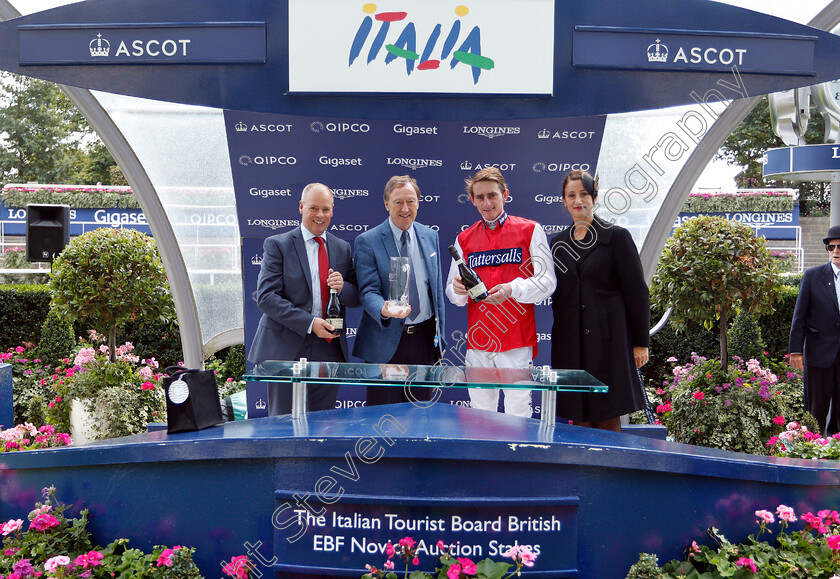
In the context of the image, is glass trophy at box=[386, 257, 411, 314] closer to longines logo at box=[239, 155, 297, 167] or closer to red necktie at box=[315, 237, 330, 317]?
red necktie at box=[315, 237, 330, 317]

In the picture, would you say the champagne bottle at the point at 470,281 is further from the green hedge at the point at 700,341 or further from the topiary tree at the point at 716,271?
the green hedge at the point at 700,341

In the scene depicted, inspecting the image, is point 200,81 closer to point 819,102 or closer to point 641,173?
point 641,173

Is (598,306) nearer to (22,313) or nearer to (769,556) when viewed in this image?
(769,556)

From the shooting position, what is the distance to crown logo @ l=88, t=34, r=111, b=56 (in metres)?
4.26

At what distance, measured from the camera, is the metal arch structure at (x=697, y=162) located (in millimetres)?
4648

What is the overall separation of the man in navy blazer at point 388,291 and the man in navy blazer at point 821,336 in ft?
10.4

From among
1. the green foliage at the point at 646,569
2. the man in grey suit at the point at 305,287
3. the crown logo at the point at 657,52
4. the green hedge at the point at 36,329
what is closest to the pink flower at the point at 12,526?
the man in grey suit at the point at 305,287

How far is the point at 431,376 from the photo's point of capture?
2.99 meters

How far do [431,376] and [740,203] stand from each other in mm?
18366

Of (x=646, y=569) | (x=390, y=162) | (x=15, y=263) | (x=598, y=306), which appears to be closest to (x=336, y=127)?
(x=390, y=162)

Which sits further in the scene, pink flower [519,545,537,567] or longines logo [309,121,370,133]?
longines logo [309,121,370,133]

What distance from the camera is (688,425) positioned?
581cm

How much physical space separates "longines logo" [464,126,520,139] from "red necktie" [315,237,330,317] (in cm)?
145

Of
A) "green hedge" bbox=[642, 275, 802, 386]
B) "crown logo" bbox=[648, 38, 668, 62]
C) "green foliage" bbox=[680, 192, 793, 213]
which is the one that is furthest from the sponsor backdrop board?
"green foliage" bbox=[680, 192, 793, 213]
